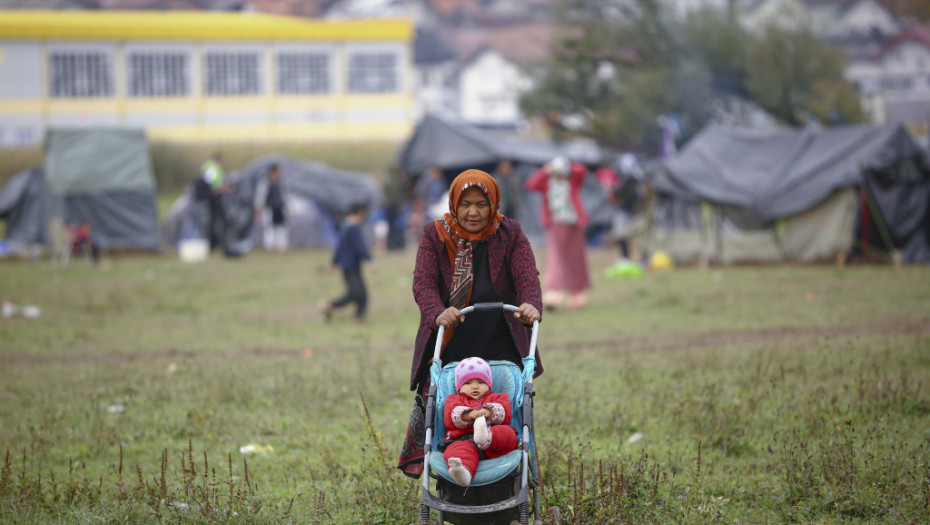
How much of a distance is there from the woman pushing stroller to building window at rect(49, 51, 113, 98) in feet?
126

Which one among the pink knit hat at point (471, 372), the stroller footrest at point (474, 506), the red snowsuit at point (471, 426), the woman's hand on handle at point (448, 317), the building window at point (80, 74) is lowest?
the stroller footrest at point (474, 506)

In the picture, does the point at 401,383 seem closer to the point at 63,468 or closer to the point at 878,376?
the point at 63,468

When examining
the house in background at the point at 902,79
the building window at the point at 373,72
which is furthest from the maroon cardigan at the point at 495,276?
the building window at the point at 373,72

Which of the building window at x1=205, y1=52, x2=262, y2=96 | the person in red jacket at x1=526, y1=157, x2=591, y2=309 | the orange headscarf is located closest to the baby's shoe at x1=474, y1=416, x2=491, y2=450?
the orange headscarf

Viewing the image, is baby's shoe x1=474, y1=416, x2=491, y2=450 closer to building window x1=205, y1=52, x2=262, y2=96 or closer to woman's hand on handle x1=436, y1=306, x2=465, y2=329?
woman's hand on handle x1=436, y1=306, x2=465, y2=329

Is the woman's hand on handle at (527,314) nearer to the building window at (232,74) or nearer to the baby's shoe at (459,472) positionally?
the baby's shoe at (459,472)

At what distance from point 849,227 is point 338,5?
1863 inches

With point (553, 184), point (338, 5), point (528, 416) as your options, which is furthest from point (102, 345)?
point (338, 5)

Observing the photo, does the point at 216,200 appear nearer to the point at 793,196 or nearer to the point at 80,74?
the point at 793,196

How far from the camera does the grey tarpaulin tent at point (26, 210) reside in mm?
22875

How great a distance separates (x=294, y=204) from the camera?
25688 millimetres

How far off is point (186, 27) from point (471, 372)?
38.7m

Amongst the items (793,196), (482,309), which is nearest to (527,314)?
(482,309)

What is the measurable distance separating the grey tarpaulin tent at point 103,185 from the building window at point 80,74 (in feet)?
56.0
